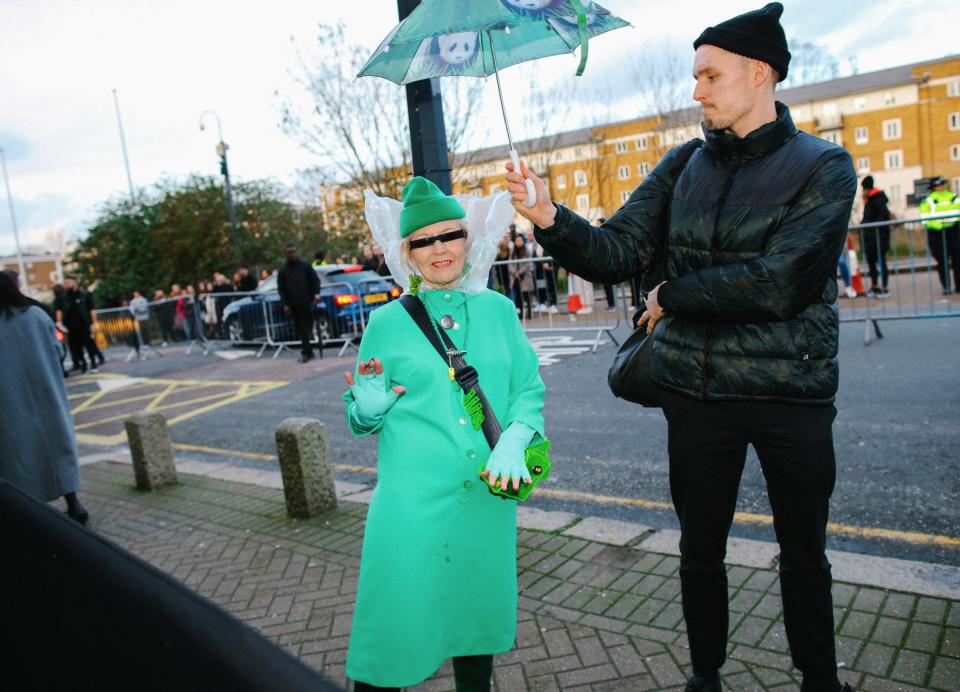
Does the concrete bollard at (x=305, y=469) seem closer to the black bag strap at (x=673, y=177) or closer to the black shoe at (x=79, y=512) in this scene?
the black shoe at (x=79, y=512)

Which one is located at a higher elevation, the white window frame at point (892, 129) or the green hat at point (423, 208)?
the white window frame at point (892, 129)

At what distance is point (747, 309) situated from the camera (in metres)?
2.19

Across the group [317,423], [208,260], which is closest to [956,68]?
[208,260]

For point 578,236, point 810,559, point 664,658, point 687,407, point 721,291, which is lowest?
point 664,658

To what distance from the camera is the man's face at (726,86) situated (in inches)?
89.0

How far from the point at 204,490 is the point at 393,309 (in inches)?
172

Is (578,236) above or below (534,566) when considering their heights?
above

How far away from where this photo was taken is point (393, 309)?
8.07 feet

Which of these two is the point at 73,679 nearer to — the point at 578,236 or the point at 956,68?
the point at 578,236

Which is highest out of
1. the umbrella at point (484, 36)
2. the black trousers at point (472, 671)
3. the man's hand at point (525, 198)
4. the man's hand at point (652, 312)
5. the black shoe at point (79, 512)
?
the umbrella at point (484, 36)

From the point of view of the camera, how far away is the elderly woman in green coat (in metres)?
2.25

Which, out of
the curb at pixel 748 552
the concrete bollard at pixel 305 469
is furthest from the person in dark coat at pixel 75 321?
the concrete bollard at pixel 305 469

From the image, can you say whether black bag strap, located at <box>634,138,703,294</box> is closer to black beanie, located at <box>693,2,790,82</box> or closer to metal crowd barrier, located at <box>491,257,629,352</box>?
black beanie, located at <box>693,2,790,82</box>

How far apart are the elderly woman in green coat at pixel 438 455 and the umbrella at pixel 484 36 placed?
0.40 metres
